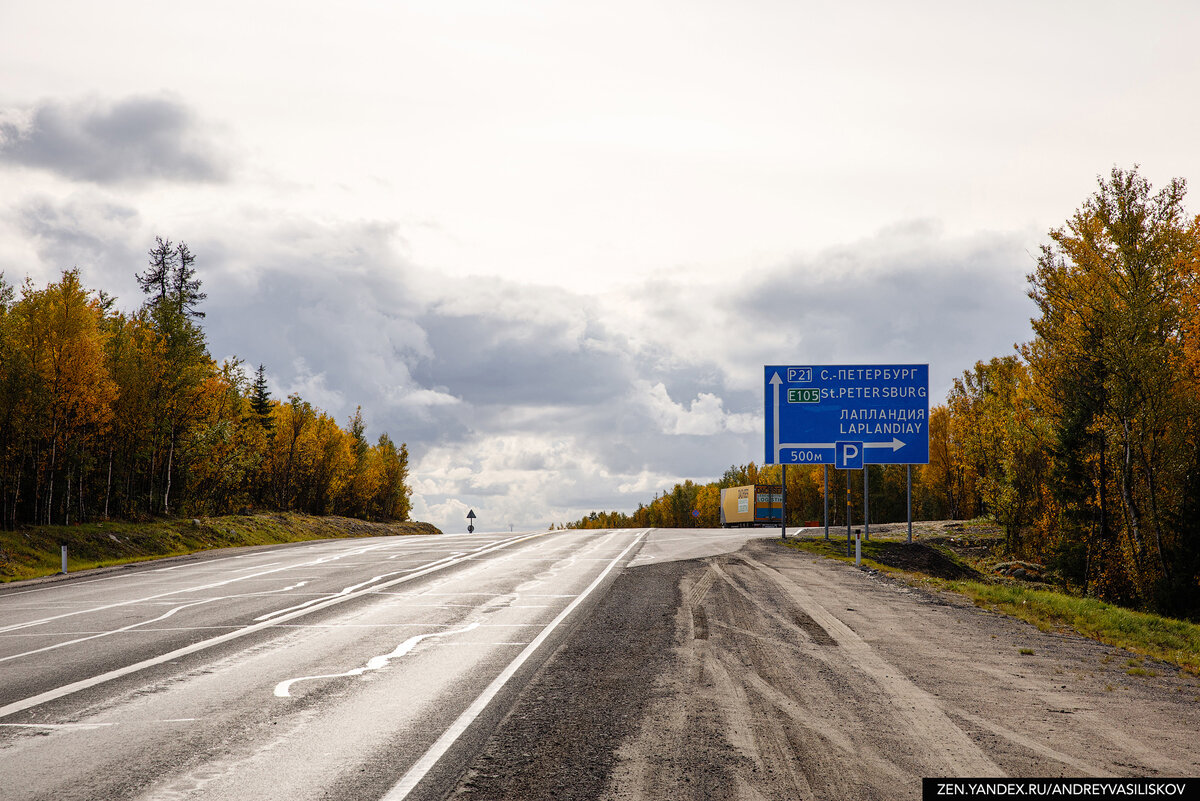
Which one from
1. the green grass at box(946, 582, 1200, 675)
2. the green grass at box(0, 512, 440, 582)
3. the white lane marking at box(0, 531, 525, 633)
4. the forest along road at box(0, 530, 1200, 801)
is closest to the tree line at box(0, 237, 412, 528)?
the green grass at box(0, 512, 440, 582)

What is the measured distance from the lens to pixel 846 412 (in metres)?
29.1

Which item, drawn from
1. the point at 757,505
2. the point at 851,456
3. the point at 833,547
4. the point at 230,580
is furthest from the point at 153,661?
the point at 757,505

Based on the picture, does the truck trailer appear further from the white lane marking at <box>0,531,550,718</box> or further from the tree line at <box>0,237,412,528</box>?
the white lane marking at <box>0,531,550,718</box>

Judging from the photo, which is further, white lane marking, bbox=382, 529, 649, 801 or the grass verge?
the grass verge

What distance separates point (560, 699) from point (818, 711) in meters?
2.67

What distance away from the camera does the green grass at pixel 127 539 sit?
88.1ft

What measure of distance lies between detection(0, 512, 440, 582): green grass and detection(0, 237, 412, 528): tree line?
289 cm

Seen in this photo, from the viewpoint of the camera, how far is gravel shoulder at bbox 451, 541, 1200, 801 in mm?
5887

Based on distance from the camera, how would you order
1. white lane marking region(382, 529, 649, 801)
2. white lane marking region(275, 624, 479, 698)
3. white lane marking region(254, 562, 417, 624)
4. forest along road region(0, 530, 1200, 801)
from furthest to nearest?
white lane marking region(254, 562, 417, 624) < white lane marking region(275, 624, 479, 698) < forest along road region(0, 530, 1200, 801) < white lane marking region(382, 529, 649, 801)

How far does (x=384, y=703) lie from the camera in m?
7.95

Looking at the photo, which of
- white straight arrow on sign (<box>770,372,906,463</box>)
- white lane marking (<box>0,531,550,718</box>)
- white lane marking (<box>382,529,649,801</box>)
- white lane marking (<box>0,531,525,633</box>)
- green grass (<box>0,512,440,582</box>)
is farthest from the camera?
white straight arrow on sign (<box>770,372,906,463</box>)

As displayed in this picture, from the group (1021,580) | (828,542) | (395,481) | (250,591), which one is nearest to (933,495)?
(1021,580)

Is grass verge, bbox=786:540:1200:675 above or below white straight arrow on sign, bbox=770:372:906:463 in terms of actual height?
below

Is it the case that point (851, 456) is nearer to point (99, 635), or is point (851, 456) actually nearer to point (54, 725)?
point (99, 635)
